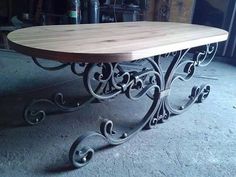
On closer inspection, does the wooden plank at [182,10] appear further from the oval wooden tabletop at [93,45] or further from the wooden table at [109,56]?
the oval wooden tabletop at [93,45]

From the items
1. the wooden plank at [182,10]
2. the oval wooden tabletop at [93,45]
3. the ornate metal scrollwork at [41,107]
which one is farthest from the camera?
the wooden plank at [182,10]

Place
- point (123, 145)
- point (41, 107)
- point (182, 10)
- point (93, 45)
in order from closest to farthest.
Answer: point (93, 45) → point (123, 145) → point (41, 107) → point (182, 10)

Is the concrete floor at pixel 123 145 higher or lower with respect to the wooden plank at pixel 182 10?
lower

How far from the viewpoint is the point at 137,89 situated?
1.42 metres

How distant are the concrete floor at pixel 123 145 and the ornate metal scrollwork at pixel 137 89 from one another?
0.17 ft

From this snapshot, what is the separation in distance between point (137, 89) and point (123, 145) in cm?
32

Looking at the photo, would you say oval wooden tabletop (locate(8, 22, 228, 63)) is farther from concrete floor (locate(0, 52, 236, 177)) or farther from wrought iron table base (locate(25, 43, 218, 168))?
concrete floor (locate(0, 52, 236, 177))

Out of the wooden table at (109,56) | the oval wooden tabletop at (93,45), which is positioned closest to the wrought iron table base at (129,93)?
the wooden table at (109,56)

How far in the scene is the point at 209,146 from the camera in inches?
57.4

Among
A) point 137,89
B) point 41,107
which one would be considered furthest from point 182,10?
point 41,107

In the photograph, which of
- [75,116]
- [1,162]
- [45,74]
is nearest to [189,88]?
[75,116]

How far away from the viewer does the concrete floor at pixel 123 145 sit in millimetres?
1231

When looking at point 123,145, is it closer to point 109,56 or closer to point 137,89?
point 137,89

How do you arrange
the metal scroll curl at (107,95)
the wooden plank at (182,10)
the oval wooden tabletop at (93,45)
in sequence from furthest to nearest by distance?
the wooden plank at (182,10) < the metal scroll curl at (107,95) < the oval wooden tabletop at (93,45)
